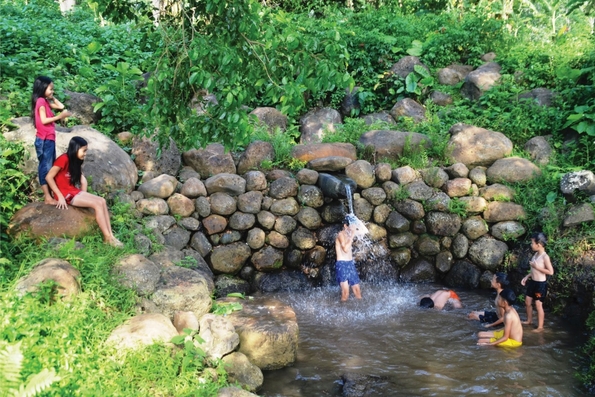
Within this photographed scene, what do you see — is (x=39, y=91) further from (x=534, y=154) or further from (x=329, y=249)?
(x=534, y=154)

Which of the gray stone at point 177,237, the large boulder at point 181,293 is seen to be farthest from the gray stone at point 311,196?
the large boulder at point 181,293

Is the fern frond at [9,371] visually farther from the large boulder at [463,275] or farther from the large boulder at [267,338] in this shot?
the large boulder at [463,275]

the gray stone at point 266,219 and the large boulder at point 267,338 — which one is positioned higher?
the gray stone at point 266,219

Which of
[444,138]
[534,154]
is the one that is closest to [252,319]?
[444,138]

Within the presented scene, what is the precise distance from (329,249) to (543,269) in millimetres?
3777

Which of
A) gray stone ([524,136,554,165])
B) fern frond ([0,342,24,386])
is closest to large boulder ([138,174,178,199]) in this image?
fern frond ([0,342,24,386])

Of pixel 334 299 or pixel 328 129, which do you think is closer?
pixel 334 299

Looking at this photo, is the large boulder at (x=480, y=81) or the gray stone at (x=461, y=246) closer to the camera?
the gray stone at (x=461, y=246)

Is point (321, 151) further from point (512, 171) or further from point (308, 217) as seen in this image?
point (512, 171)

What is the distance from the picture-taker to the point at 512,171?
35.9 ft

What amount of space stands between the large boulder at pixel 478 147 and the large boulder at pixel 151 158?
5383 millimetres

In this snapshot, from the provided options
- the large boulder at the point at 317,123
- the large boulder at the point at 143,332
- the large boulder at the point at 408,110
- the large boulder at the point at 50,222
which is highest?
the large boulder at the point at 408,110

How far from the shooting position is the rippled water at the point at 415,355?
6.80 m

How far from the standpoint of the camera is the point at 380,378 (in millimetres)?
7004
